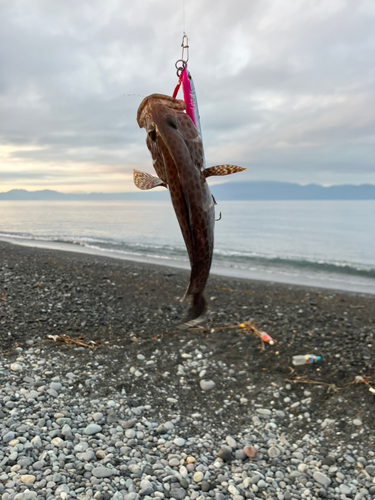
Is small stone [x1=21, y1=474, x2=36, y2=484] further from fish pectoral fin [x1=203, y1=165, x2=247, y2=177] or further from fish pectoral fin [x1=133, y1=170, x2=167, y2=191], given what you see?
fish pectoral fin [x1=203, y1=165, x2=247, y2=177]

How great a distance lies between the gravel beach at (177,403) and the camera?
4.42 meters

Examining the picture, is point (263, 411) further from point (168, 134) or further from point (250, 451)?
point (168, 134)

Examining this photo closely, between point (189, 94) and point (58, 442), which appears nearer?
point (189, 94)

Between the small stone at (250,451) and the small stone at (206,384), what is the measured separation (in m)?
1.55

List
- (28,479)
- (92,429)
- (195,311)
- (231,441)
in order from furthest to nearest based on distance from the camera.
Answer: (231,441), (92,429), (28,479), (195,311)

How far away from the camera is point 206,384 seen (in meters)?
6.65

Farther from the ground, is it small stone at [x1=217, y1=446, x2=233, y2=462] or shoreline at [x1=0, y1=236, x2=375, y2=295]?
shoreline at [x1=0, y1=236, x2=375, y2=295]

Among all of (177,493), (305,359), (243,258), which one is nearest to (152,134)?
(177,493)

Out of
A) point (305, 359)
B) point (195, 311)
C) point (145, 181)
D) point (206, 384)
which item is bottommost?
point (206, 384)

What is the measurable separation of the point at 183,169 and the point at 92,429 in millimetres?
4540

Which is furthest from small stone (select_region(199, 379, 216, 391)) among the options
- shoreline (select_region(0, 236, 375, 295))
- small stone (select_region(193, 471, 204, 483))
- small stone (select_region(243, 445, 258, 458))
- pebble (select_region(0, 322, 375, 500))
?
shoreline (select_region(0, 236, 375, 295))

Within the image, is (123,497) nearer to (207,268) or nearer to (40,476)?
(40,476)

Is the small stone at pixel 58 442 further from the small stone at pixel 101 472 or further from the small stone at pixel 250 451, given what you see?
the small stone at pixel 250 451

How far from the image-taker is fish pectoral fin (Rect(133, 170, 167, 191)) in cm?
242
